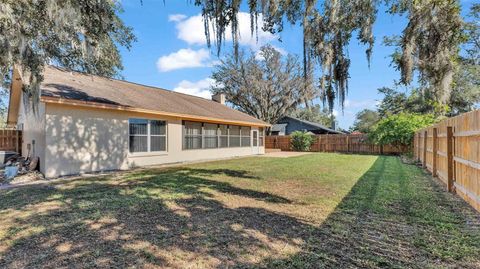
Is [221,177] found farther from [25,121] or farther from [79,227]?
[25,121]

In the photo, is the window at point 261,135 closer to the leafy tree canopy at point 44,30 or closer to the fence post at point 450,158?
the leafy tree canopy at point 44,30

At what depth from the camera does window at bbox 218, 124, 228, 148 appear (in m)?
15.6

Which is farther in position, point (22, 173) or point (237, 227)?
point (22, 173)

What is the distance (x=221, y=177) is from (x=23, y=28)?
223 inches

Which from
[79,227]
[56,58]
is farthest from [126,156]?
[79,227]

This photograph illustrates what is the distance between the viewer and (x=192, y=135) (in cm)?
1343

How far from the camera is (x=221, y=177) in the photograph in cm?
807

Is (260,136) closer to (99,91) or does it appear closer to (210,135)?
(210,135)

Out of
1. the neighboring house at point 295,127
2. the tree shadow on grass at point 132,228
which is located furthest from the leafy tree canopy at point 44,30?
the neighboring house at point 295,127

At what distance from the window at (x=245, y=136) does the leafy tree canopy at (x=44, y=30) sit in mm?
11227

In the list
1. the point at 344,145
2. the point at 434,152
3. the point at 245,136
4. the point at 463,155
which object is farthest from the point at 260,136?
the point at 463,155

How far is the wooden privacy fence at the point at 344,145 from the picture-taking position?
19.2m

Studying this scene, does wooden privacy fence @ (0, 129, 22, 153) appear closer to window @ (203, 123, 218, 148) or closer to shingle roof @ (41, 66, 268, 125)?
shingle roof @ (41, 66, 268, 125)

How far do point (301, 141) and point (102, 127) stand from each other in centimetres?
1641
